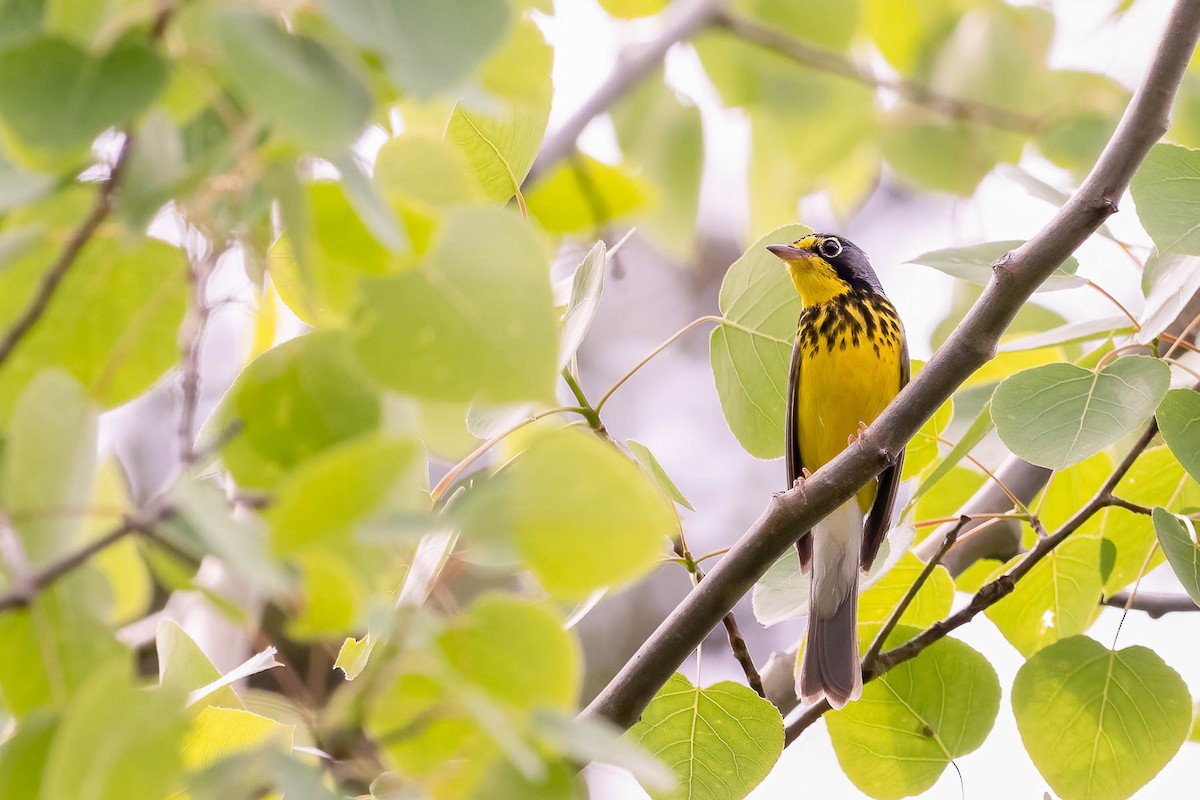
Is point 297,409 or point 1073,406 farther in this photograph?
point 1073,406

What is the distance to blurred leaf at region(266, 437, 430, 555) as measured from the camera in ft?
2.04

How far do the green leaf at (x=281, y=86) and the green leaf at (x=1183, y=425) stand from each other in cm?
139

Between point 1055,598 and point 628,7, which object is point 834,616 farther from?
point 628,7

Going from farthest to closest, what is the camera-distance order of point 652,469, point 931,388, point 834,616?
point 834,616
point 652,469
point 931,388

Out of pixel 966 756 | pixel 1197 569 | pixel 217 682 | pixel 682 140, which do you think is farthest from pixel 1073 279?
pixel 217 682

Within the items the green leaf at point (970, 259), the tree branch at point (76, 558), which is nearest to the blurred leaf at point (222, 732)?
the tree branch at point (76, 558)

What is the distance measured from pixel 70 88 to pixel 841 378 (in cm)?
369

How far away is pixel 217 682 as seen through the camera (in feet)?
4.67

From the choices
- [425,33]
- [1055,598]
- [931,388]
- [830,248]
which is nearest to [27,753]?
[425,33]

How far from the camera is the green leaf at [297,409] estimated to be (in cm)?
80

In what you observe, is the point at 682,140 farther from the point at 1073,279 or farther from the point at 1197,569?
the point at 1197,569

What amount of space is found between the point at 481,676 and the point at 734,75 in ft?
7.69

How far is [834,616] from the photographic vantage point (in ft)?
10.5

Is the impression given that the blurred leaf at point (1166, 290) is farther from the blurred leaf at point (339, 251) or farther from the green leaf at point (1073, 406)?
the blurred leaf at point (339, 251)
